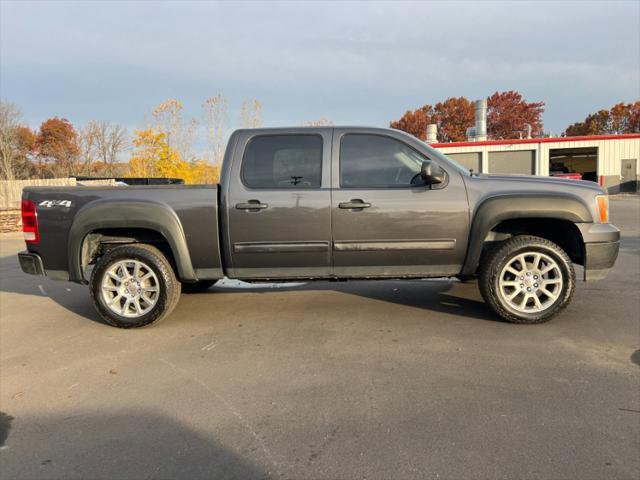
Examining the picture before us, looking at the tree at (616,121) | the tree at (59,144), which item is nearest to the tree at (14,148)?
the tree at (59,144)

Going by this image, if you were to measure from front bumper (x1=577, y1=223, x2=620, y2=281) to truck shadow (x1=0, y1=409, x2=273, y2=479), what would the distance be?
3621 millimetres

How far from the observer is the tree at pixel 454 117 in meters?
58.2

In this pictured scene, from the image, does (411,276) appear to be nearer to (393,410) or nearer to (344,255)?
(344,255)

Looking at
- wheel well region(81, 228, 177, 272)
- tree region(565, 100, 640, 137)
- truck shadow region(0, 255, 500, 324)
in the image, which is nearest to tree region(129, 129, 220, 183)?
truck shadow region(0, 255, 500, 324)

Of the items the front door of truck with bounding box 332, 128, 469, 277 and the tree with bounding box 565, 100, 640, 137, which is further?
the tree with bounding box 565, 100, 640, 137

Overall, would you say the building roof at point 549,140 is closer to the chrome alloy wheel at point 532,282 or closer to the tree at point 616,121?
the chrome alloy wheel at point 532,282

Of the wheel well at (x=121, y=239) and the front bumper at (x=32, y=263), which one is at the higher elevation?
the wheel well at (x=121, y=239)

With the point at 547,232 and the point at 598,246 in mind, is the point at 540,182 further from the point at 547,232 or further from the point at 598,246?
the point at 598,246

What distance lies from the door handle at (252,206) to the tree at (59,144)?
140ft

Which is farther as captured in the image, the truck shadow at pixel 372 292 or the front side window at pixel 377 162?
the truck shadow at pixel 372 292

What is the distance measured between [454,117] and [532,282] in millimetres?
58932

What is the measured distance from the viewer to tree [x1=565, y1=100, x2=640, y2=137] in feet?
194

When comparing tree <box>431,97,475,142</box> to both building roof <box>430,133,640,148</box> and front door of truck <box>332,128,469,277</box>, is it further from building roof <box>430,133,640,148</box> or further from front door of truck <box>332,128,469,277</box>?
front door of truck <box>332,128,469,277</box>

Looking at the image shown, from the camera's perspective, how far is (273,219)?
4.35 meters
